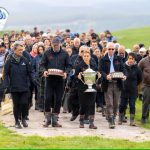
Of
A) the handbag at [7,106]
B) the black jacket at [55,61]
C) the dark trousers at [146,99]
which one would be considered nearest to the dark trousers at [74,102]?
the black jacket at [55,61]

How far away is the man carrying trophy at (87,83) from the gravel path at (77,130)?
1.63 feet

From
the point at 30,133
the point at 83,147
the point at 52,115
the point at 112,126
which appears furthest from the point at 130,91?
the point at 83,147

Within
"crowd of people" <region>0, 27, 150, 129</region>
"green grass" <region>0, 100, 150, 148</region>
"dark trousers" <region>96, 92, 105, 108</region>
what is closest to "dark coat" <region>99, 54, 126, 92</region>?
"crowd of people" <region>0, 27, 150, 129</region>

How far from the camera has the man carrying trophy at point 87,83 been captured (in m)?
15.3

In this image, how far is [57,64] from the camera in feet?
49.9

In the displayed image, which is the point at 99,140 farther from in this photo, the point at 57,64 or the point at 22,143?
the point at 57,64

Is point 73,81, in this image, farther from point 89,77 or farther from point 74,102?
point 74,102

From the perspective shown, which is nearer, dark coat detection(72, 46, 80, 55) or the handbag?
the handbag

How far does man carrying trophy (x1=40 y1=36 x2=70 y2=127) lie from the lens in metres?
15.2

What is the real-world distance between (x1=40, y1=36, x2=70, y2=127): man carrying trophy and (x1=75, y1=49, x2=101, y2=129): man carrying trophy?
394 millimetres

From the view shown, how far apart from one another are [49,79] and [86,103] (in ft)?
3.89

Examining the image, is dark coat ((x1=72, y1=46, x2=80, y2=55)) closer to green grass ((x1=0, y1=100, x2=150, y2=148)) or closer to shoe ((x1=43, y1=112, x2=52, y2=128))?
shoe ((x1=43, y1=112, x2=52, y2=128))

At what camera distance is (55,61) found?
15.2 m

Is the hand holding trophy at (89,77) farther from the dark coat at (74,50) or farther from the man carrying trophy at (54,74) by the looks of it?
the dark coat at (74,50)
